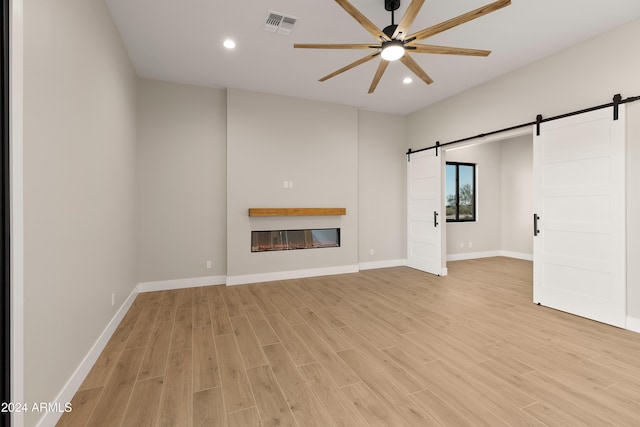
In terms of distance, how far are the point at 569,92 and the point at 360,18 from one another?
2.98 meters

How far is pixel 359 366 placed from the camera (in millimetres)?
2244

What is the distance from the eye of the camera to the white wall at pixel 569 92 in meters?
2.89

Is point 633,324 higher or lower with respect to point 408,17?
lower

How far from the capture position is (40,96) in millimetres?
1495

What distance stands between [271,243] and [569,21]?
4669mm

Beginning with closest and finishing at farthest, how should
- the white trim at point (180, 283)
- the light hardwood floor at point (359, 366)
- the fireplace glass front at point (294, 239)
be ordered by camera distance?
the light hardwood floor at point (359, 366) < the white trim at point (180, 283) < the fireplace glass front at point (294, 239)

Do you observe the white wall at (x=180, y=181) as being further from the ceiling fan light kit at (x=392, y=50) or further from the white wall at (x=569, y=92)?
the white wall at (x=569, y=92)

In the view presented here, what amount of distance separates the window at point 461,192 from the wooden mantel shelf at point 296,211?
3224 mm

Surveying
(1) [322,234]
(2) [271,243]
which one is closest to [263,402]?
(2) [271,243]

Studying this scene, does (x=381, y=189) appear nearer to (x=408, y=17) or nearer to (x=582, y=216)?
(x=582, y=216)

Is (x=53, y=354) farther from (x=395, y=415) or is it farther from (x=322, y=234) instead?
(x=322, y=234)

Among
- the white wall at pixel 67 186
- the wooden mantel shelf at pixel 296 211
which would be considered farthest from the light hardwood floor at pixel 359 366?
the wooden mantel shelf at pixel 296 211

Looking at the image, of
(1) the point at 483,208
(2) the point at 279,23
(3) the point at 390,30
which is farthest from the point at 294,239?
(1) the point at 483,208

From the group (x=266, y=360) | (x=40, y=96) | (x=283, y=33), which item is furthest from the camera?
(x=283, y=33)
